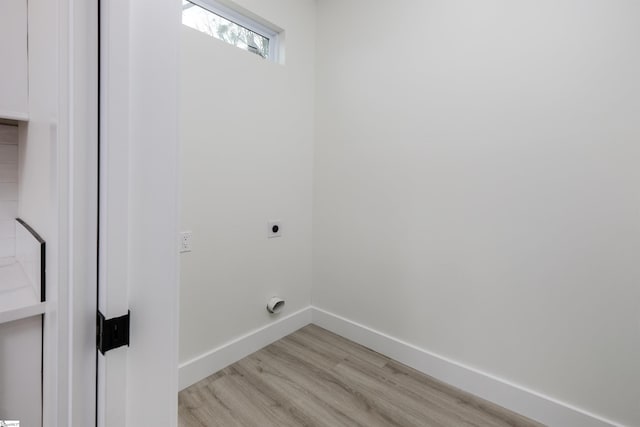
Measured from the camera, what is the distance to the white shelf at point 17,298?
2.47 ft

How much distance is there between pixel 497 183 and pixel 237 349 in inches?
76.8

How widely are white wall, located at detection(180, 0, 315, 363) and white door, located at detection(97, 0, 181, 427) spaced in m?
1.14

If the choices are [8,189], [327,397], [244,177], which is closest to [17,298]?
[8,189]

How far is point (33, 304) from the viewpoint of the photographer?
0.77 m

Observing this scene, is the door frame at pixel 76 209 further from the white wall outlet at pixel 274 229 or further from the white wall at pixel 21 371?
the white wall outlet at pixel 274 229

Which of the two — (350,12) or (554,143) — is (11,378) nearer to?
(554,143)

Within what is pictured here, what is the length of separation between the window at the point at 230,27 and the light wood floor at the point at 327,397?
2142 millimetres

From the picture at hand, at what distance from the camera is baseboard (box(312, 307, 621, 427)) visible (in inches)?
59.8

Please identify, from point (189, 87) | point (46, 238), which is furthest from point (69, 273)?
point (189, 87)

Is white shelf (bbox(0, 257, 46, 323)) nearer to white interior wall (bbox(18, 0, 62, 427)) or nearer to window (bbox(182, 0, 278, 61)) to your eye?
white interior wall (bbox(18, 0, 62, 427))

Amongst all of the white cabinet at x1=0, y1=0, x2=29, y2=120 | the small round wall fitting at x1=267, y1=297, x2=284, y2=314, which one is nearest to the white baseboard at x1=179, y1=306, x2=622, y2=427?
the small round wall fitting at x1=267, y1=297, x2=284, y2=314

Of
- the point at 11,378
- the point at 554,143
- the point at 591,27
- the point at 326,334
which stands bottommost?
the point at 326,334

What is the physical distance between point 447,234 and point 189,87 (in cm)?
176

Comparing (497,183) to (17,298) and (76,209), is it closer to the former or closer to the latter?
(76,209)
